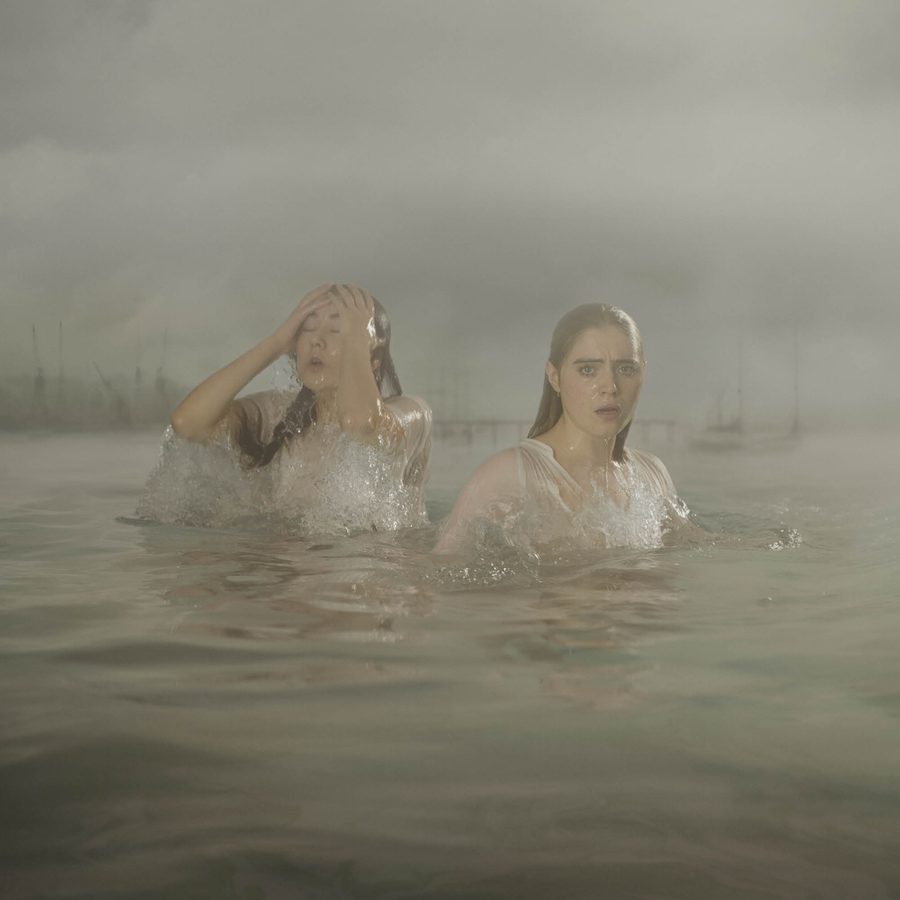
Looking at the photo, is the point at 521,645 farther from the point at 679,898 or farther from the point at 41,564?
the point at 41,564

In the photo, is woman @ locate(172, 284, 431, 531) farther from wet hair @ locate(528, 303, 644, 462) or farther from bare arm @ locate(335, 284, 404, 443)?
wet hair @ locate(528, 303, 644, 462)

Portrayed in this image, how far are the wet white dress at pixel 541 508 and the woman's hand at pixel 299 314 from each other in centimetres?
107

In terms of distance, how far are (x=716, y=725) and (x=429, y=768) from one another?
432mm

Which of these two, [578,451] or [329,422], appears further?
[329,422]

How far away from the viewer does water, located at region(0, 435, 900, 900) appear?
1321mm

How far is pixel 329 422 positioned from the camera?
4.05m

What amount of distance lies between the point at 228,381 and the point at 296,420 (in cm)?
31

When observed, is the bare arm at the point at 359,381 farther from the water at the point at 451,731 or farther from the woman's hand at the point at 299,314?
the water at the point at 451,731

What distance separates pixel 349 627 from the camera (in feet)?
7.63

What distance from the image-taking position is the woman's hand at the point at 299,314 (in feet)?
13.0

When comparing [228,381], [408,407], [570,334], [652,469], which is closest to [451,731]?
[570,334]

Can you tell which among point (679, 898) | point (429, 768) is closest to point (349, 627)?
point (429, 768)

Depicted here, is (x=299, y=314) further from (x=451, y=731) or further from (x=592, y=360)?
(x=451, y=731)

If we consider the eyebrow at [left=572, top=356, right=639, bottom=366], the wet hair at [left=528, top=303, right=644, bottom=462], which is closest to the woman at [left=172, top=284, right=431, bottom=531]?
the wet hair at [left=528, top=303, right=644, bottom=462]
